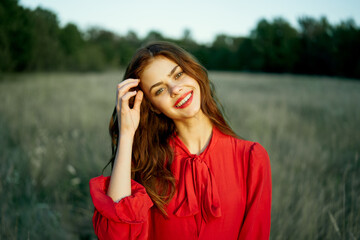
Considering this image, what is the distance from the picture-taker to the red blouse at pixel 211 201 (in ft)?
3.95

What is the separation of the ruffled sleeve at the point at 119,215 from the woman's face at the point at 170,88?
525mm

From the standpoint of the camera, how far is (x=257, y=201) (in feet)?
4.07

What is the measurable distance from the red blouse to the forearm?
0.04 metres

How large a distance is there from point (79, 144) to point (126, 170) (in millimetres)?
3041

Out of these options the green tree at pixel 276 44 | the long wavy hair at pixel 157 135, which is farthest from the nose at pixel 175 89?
the green tree at pixel 276 44

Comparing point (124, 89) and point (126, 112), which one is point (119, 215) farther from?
point (124, 89)

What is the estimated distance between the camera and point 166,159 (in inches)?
57.1

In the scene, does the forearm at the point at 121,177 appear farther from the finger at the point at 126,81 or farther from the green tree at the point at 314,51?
the green tree at the point at 314,51

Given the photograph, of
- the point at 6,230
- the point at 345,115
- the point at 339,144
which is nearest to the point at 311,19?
the point at 345,115

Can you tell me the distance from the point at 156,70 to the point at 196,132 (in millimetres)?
461

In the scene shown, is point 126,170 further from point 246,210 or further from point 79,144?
point 79,144

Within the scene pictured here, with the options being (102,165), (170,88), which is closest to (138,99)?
(170,88)

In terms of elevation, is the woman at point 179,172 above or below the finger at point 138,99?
below

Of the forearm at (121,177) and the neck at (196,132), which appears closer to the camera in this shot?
the forearm at (121,177)
